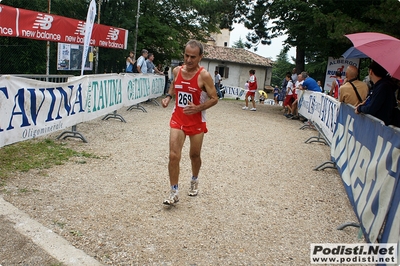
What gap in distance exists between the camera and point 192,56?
4824 millimetres

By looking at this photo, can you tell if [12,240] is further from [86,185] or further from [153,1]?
[153,1]

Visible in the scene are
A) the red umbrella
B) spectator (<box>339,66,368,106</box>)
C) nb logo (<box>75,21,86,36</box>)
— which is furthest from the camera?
nb logo (<box>75,21,86,36</box>)

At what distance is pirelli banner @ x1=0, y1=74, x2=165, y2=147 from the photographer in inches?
231

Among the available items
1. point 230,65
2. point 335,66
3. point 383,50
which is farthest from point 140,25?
point 230,65

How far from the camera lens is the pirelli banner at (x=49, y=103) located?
588 cm

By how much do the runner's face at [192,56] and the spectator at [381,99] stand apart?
2218 mm

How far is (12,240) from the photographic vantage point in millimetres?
3756

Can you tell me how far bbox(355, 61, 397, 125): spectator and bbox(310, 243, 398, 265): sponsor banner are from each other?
1.69 metres

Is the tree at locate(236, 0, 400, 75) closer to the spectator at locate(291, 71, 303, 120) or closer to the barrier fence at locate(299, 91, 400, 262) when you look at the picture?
the spectator at locate(291, 71, 303, 120)

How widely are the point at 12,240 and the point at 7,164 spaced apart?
264 cm

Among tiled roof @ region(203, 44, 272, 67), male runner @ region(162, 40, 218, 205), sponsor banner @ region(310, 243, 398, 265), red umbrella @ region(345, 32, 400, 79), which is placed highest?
tiled roof @ region(203, 44, 272, 67)

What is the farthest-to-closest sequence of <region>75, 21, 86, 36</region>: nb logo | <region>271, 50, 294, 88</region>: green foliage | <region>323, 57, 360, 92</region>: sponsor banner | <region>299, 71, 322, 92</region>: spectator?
1. <region>271, 50, 294, 88</region>: green foliage
2. <region>323, 57, 360, 92</region>: sponsor banner
3. <region>75, 21, 86, 36</region>: nb logo
4. <region>299, 71, 322, 92</region>: spectator

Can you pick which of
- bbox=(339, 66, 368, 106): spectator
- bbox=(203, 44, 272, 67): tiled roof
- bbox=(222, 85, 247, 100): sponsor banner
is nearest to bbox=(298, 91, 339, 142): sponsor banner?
bbox=(339, 66, 368, 106): spectator

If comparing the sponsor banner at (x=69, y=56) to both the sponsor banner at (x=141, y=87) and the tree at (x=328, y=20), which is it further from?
the tree at (x=328, y=20)
